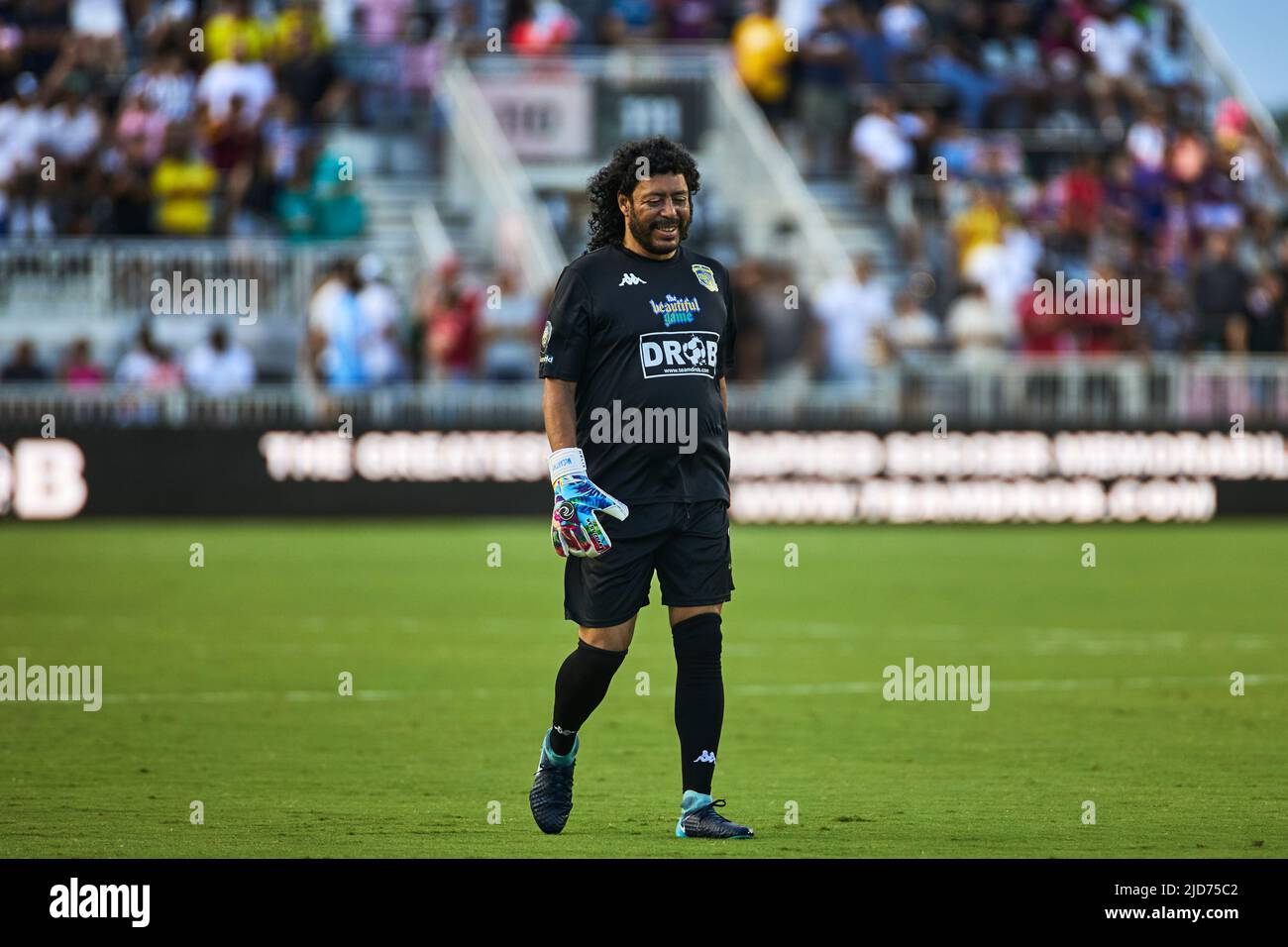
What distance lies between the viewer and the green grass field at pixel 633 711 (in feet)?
27.4

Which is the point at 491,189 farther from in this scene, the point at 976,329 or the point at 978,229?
the point at 976,329

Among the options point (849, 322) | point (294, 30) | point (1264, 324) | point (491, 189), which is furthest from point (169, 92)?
point (1264, 324)

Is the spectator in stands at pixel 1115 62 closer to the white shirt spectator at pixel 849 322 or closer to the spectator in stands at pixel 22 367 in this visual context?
the white shirt spectator at pixel 849 322

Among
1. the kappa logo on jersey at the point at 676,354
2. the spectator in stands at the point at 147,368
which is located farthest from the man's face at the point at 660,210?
the spectator in stands at the point at 147,368

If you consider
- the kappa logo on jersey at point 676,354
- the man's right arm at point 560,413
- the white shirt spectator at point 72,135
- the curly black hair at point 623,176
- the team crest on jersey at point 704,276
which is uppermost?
the white shirt spectator at point 72,135

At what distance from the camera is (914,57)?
104 feet

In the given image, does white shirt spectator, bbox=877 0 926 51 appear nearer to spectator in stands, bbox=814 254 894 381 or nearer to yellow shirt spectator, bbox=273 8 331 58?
spectator in stands, bbox=814 254 894 381

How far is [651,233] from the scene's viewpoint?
824 cm

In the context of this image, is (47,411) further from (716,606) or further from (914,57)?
(716,606)

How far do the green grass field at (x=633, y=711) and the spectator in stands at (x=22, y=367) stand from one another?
3.01 m

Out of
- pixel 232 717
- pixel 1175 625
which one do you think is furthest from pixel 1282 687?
pixel 232 717

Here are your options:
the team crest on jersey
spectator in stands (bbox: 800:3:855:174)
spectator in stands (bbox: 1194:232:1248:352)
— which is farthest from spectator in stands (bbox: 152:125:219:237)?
the team crest on jersey

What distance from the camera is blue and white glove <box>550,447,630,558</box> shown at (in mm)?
8055

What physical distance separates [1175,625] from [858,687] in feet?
13.1
